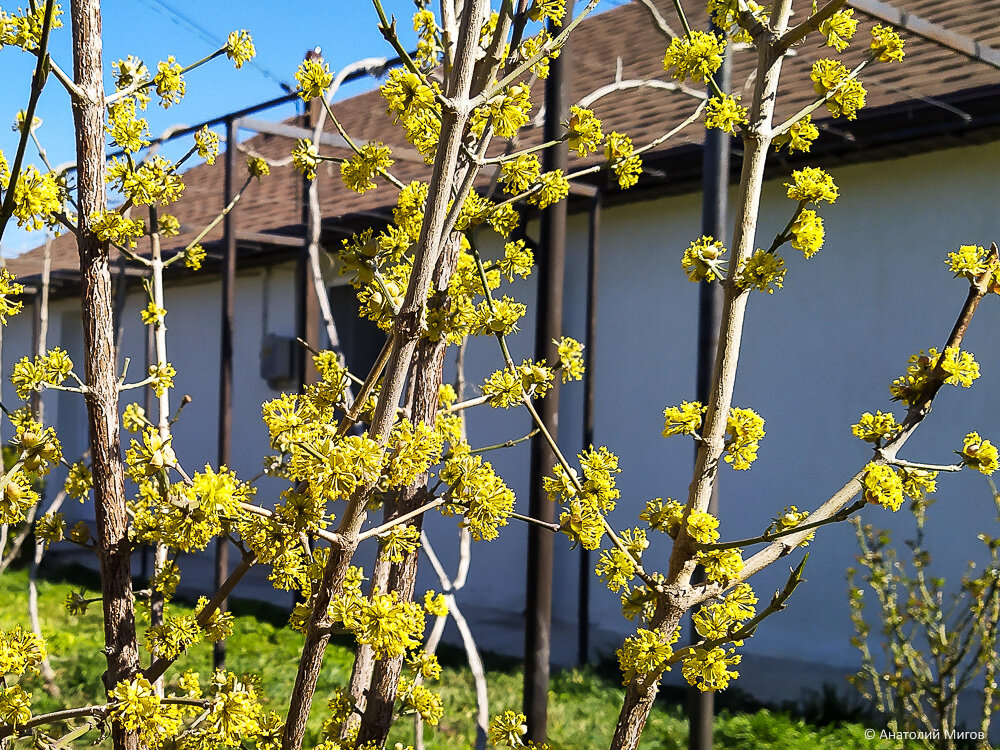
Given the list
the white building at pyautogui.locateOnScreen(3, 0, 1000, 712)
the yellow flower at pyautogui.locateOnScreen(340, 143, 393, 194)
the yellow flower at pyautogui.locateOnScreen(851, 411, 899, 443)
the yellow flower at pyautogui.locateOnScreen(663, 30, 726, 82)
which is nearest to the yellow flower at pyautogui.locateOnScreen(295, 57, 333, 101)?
the yellow flower at pyautogui.locateOnScreen(340, 143, 393, 194)

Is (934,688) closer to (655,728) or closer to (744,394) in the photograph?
(655,728)

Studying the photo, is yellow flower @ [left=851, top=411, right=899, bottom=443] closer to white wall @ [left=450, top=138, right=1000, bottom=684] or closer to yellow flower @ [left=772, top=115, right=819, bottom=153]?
yellow flower @ [left=772, top=115, right=819, bottom=153]

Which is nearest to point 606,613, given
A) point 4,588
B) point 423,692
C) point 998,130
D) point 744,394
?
Answer: point 744,394

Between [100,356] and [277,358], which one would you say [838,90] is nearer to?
[100,356]

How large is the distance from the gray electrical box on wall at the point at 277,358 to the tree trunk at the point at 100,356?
805 cm

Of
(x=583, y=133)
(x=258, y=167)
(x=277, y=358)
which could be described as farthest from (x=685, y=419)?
(x=277, y=358)

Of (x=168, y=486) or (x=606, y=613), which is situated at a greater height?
(x=168, y=486)

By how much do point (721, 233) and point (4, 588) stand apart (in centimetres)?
754

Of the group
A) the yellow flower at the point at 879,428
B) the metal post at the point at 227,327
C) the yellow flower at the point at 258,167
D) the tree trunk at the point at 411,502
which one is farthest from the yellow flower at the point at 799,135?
the metal post at the point at 227,327

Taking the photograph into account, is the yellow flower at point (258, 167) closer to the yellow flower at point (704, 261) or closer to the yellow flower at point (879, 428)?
the yellow flower at point (704, 261)

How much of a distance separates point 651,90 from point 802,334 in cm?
272

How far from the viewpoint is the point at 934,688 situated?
3688 mm

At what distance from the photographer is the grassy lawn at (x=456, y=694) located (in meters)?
4.33

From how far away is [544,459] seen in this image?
2.43 m
